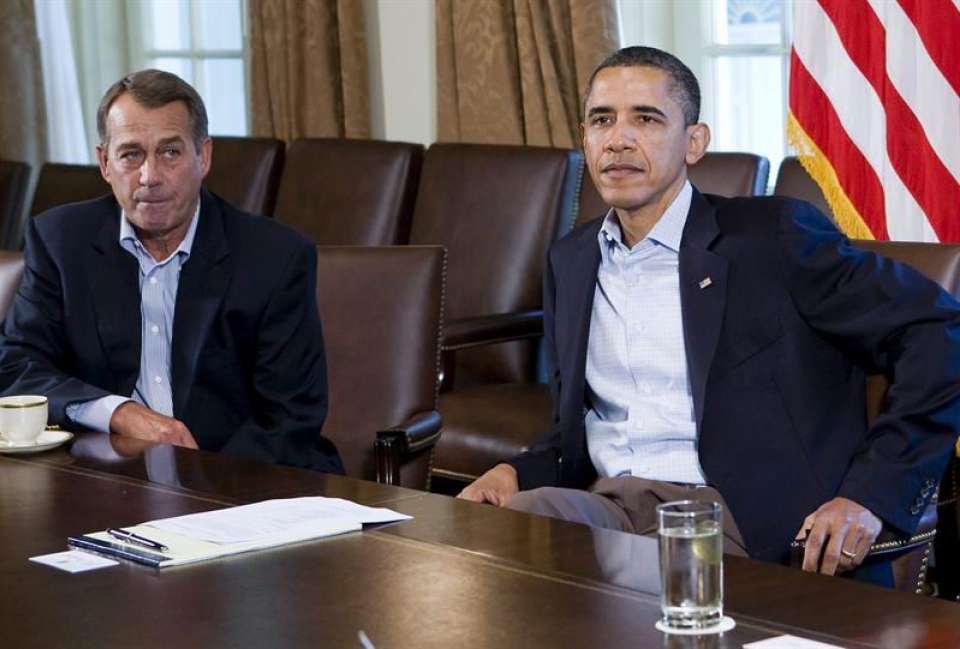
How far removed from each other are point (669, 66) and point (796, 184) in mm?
1393

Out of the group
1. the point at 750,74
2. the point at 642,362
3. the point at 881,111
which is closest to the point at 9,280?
the point at 642,362

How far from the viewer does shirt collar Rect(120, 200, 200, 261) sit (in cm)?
301

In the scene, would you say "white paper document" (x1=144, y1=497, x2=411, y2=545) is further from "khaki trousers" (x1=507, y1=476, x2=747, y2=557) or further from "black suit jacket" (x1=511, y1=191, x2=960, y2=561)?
"black suit jacket" (x1=511, y1=191, x2=960, y2=561)

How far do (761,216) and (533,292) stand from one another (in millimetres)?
1853

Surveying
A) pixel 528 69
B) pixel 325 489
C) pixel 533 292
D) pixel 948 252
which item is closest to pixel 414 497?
pixel 325 489

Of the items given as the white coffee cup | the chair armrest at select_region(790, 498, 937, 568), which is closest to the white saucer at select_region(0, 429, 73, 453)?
the white coffee cup

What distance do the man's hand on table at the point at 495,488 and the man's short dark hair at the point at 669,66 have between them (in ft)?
2.19

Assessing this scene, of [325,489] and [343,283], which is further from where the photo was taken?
[343,283]

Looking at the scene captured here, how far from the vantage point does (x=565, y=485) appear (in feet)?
8.98

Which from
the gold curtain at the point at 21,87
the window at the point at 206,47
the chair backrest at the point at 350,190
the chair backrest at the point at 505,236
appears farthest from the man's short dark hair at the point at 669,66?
the gold curtain at the point at 21,87

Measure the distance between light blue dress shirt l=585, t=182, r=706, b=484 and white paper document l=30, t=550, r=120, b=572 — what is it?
1071 mm

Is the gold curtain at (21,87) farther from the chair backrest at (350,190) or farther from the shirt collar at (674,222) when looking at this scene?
the shirt collar at (674,222)

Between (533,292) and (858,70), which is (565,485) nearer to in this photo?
(858,70)

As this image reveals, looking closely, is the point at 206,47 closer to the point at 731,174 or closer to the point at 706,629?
the point at 731,174
